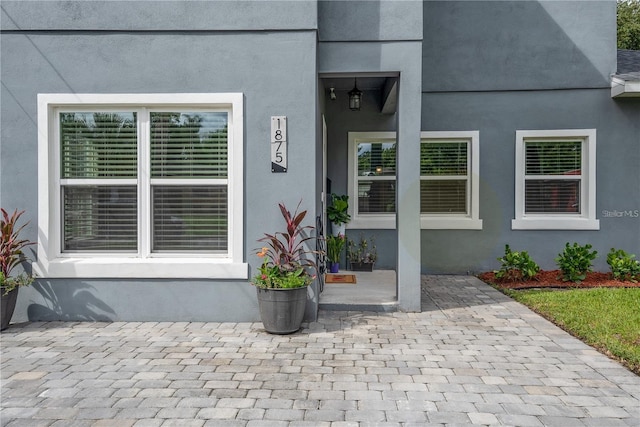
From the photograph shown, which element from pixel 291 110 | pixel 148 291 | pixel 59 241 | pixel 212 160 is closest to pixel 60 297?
pixel 59 241

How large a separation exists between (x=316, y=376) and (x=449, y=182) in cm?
570

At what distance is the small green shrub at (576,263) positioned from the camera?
22.5 feet

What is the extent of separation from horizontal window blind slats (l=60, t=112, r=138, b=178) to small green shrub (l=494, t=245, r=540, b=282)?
5.85 meters

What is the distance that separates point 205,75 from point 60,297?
3.05 metres

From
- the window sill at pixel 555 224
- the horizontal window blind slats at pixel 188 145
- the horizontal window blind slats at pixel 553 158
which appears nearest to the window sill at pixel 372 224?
the window sill at pixel 555 224

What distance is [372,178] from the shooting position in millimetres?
8156

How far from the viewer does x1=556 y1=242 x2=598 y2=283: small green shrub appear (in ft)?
22.5

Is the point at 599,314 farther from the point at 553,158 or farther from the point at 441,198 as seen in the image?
the point at 553,158

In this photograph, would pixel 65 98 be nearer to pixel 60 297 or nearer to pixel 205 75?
pixel 205 75

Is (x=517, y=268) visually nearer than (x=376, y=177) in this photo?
Yes

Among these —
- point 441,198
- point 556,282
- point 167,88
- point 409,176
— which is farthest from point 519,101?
point 167,88

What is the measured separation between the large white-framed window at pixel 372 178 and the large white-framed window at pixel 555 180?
2277mm

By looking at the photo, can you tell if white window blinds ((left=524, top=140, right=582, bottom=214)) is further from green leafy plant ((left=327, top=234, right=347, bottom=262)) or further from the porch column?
the porch column

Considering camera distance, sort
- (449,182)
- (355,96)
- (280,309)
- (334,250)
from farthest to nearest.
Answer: (449,182) < (334,250) < (355,96) < (280,309)
